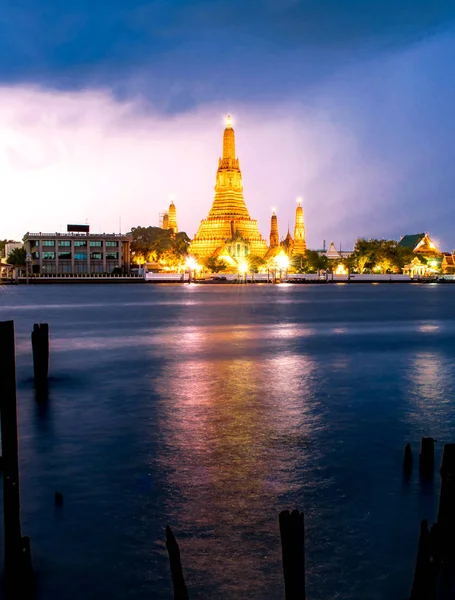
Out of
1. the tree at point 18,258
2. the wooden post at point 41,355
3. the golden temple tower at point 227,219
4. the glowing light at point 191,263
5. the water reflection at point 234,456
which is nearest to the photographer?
the water reflection at point 234,456

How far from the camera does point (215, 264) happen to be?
437 ft

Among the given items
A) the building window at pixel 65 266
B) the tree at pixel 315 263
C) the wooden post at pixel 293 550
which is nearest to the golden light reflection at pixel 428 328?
the wooden post at pixel 293 550

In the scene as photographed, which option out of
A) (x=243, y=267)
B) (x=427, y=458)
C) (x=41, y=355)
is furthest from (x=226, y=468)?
(x=243, y=267)

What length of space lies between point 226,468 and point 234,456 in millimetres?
696

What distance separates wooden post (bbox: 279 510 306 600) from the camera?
5.02 metres

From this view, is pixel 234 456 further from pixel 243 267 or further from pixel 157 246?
pixel 157 246

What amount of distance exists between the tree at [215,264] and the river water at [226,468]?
354 ft

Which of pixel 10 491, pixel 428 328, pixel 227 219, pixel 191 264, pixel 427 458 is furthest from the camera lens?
pixel 227 219

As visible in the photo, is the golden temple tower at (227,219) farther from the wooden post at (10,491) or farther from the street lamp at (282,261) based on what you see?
the wooden post at (10,491)

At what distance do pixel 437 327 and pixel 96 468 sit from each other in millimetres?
32448

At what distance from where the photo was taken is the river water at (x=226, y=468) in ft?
24.6

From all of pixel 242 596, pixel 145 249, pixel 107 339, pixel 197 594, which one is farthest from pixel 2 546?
pixel 145 249

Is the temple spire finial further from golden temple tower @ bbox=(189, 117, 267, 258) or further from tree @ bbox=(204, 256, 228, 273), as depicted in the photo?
tree @ bbox=(204, 256, 228, 273)

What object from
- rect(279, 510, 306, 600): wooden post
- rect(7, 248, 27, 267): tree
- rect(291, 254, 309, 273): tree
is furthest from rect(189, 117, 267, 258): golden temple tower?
rect(279, 510, 306, 600): wooden post
